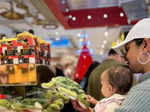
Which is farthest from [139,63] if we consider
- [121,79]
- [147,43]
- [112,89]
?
[112,89]

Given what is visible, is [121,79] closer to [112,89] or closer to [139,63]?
[112,89]

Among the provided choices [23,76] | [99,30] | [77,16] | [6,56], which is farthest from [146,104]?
[99,30]

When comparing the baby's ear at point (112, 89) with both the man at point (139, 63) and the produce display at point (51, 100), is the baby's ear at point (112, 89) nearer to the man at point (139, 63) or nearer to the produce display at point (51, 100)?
the produce display at point (51, 100)

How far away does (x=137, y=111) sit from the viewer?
3.70 feet

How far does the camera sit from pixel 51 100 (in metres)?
1.94

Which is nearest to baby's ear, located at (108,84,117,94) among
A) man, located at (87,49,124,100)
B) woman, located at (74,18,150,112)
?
woman, located at (74,18,150,112)

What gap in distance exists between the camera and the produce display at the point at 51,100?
164 centimetres

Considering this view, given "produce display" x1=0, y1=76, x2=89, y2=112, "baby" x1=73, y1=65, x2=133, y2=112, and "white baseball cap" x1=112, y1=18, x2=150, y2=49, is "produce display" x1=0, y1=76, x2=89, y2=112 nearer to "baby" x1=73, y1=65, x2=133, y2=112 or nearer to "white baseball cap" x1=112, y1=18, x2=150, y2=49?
"baby" x1=73, y1=65, x2=133, y2=112

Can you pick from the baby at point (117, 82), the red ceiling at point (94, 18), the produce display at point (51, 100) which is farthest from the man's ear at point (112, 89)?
the red ceiling at point (94, 18)

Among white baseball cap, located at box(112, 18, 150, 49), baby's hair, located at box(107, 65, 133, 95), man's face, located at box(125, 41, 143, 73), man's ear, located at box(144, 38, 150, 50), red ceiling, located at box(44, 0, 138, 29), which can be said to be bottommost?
baby's hair, located at box(107, 65, 133, 95)

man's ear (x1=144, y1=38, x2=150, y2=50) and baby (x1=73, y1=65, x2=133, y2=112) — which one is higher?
man's ear (x1=144, y1=38, x2=150, y2=50)

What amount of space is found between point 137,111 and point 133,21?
2.72 meters

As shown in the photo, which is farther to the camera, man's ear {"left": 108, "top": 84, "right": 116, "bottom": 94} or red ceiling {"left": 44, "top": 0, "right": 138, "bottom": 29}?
red ceiling {"left": 44, "top": 0, "right": 138, "bottom": 29}

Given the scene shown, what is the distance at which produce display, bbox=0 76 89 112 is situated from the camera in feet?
5.39
